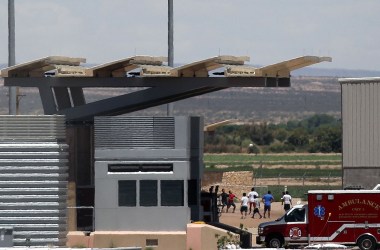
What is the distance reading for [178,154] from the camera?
3791 cm

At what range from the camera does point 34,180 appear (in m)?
37.4

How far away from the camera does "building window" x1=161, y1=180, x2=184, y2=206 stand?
37938 millimetres

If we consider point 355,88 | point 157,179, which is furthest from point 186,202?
point 355,88

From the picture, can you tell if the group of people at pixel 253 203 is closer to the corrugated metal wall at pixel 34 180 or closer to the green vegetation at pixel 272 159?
the corrugated metal wall at pixel 34 180

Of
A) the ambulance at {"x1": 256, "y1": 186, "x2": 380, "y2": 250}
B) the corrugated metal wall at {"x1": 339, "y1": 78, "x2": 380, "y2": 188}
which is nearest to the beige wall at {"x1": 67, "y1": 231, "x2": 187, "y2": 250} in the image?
the ambulance at {"x1": 256, "y1": 186, "x2": 380, "y2": 250}

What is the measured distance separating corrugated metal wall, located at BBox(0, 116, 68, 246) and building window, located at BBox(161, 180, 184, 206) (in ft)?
8.98

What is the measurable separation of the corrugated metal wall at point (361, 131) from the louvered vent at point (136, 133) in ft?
22.2

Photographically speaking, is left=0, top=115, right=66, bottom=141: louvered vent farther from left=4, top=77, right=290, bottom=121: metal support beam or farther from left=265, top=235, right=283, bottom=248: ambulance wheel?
left=265, top=235, right=283, bottom=248: ambulance wheel

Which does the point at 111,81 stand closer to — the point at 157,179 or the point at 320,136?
the point at 157,179

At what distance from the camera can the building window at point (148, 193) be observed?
3800 cm

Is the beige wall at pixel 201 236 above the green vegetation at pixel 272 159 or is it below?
below

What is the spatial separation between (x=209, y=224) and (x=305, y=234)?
282cm

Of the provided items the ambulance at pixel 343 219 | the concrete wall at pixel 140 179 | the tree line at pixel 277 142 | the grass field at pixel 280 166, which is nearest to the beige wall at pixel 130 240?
the concrete wall at pixel 140 179

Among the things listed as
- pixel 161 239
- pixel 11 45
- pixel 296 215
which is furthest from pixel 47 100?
pixel 11 45
